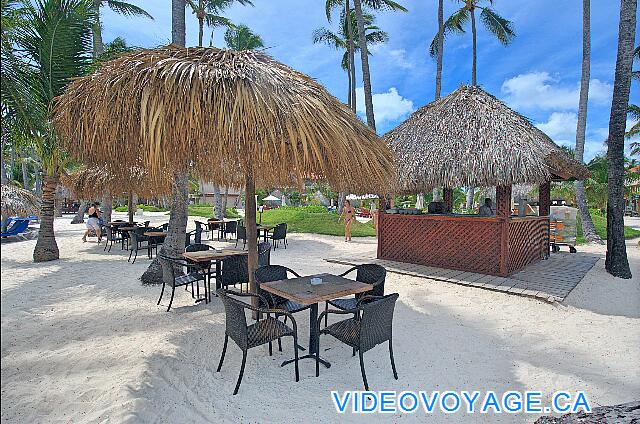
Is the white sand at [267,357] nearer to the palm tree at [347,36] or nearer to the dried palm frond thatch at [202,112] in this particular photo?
the dried palm frond thatch at [202,112]

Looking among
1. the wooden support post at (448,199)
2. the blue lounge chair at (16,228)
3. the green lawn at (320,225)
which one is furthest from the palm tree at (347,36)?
the blue lounge chair at (16,228)

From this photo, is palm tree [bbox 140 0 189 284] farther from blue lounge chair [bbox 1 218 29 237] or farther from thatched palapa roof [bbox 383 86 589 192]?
blue lounge chair [bbox 1 218 29 237]

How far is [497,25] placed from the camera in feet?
79.2

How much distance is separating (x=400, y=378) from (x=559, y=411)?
4.59 feet

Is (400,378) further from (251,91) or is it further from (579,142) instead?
(579,142)

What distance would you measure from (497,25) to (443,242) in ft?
72.4

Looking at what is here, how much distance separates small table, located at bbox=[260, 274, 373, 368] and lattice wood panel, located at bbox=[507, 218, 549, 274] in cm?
525

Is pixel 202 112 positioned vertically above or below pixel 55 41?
below

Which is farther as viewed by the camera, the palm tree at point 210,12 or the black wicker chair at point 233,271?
the palm tree at point 210,12

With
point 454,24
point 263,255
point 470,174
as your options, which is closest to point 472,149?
point 470,174

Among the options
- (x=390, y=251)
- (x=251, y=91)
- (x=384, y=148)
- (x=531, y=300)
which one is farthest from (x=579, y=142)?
(x=251, y=91)

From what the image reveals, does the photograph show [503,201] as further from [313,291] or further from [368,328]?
[368,328]

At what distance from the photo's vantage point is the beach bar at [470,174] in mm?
7535

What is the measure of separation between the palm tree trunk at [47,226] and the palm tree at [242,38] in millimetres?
21094
